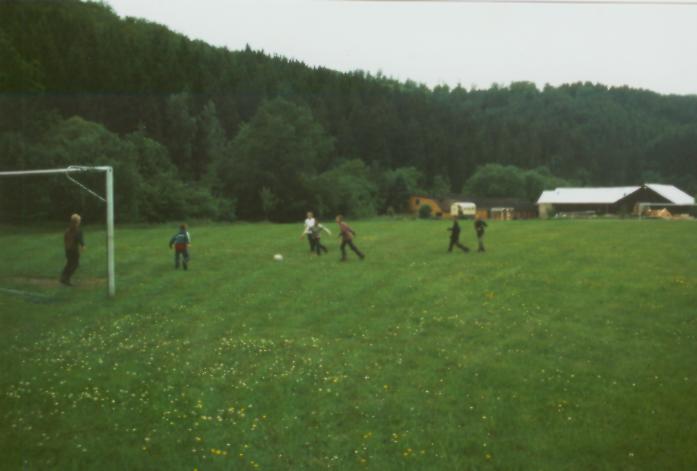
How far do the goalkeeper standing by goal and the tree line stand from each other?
19.7 m

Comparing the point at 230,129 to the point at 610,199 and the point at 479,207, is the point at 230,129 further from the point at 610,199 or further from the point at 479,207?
the point at 610,199

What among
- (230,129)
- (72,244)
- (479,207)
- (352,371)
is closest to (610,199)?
(479,207)

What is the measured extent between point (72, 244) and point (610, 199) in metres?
82.4

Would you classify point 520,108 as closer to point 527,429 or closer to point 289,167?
point 289,167

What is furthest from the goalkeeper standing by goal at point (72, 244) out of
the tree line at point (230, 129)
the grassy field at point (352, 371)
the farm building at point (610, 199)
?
the farm building at point (610, 199)

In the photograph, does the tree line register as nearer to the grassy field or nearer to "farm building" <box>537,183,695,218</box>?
"farm building" <box>537,183,695,218</box>

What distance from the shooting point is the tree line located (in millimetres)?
54500

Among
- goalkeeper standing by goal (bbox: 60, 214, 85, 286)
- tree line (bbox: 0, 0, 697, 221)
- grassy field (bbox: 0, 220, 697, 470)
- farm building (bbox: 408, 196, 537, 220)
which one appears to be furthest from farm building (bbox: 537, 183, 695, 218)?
goalkeeper standing by goal (bbox: 60, 214, 85, 286)

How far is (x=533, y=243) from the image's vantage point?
39.7 m

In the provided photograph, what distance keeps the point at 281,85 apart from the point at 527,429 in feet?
271

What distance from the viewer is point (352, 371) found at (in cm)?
1362

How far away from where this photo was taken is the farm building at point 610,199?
238ft

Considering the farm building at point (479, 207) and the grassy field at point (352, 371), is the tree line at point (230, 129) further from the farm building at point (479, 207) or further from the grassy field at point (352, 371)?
the grassy field at point (352, 371)

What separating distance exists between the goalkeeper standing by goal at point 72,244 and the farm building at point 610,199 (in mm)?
64042
